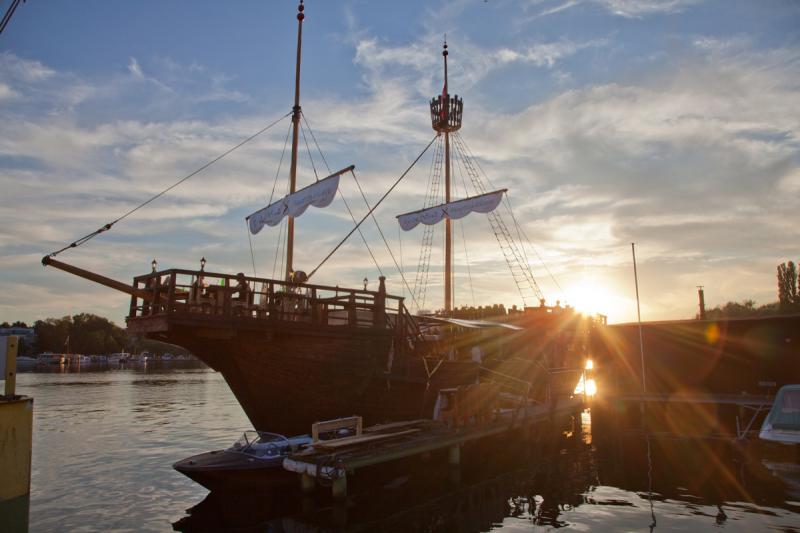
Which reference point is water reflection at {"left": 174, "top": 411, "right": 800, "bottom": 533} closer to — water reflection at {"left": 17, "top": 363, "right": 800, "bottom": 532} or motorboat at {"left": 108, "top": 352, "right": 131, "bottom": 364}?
water reflection at {"left": 17, "top": 363, "right": 800, "bottom": 532}

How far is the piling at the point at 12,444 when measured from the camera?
955 cm

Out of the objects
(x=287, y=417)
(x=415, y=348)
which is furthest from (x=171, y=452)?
(x=415, y=348)

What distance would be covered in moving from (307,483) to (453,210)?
23.3m

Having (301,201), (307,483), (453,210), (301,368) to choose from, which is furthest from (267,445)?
(453,210)

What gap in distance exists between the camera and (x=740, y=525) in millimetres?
10523

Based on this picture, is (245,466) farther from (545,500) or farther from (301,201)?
(301,201)

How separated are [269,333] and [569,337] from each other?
16.3m

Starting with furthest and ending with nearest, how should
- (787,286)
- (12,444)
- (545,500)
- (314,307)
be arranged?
(787,286), (314,307), (545,500), (12,444)

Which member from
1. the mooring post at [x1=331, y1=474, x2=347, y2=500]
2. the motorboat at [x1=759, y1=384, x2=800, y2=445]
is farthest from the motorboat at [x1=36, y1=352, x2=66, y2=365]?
the motorboat at [x1=759, y1=384, x2=800, y2=445]

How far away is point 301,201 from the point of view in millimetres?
22281

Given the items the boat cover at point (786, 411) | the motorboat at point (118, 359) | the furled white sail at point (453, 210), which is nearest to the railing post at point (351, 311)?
the boat cover at point (786, 411)

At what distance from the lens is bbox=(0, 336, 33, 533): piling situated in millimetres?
9547

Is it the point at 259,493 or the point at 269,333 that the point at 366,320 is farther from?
the point at 259,493

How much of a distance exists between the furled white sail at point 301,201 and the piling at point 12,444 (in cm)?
1271
